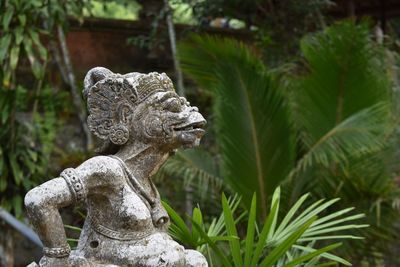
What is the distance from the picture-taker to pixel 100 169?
2887 millimetres

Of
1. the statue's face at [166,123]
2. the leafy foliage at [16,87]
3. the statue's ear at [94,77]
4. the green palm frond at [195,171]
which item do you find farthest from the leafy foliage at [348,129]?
the statue's ear at [94,77]

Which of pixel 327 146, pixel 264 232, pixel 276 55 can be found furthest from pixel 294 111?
pixel 264 232

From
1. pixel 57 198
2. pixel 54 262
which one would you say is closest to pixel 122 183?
pixel 57 198

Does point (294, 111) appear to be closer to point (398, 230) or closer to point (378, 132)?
point (378, 132)

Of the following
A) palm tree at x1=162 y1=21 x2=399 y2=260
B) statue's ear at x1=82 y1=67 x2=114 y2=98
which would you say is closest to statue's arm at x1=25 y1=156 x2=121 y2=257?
statue's ear at x1=82 y1=67 x2=114 y2=98

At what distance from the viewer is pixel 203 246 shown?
422 cm

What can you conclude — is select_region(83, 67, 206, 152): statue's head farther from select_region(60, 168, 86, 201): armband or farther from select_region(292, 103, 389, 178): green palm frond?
select_region(292, 103, 389, 178): green palm frond

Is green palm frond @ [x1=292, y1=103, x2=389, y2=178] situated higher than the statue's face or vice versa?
the statue's face

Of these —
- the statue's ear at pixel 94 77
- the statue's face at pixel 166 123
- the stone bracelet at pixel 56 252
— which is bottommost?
the stone bracelet at pixel 56 252

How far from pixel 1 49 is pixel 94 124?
378 cm

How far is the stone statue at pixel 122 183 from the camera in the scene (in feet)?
9.08

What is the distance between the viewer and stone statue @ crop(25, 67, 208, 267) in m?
2.77

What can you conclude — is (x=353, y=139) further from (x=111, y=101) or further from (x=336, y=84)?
(x=111, y=101)

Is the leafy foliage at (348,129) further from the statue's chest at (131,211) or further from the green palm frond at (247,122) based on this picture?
the statue's chest at (131,211)
